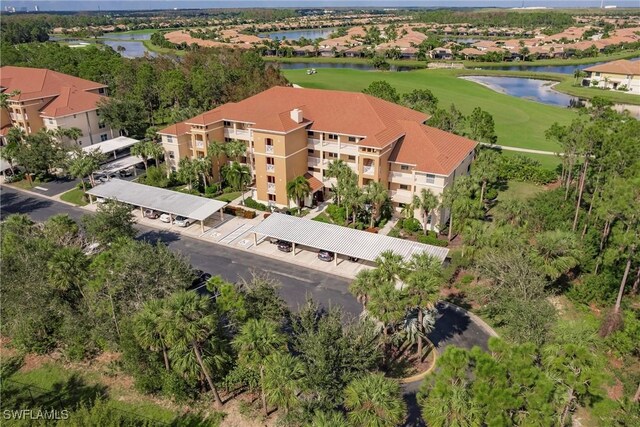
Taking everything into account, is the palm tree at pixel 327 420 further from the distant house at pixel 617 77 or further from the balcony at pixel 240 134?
the distant house at pixel 617 77

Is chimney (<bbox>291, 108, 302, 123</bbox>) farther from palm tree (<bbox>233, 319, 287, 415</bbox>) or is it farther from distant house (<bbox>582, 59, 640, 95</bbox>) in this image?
distant house (<bbox>582, 59, 640, 95</bbox>)

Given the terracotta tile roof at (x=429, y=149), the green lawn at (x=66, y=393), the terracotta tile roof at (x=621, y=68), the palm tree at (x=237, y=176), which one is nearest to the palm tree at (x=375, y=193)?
the terracotta tile roof at (x=429, y=149)

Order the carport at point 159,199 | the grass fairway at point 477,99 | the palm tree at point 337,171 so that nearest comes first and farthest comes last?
the palm tree at point 337,171
the carport at point 159,199
the grass fairway at point 477,99

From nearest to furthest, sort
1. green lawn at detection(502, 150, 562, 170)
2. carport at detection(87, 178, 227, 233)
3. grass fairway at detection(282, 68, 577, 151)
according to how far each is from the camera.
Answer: carport at detection(87, 178, 227, 233) → green lawn at detection(502, 150, 562, 170) → grass fairway at detection(282, 68, 577, 151)

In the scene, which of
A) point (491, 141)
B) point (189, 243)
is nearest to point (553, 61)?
point (491, 141)

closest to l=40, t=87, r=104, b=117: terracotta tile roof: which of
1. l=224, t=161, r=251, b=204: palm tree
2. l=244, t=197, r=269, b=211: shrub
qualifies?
l=224, t=161, r=251, b=204: palm tree

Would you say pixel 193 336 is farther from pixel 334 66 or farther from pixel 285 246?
pixel 334 66

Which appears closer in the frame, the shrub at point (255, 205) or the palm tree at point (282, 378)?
the palm tree at point (282, 378)
